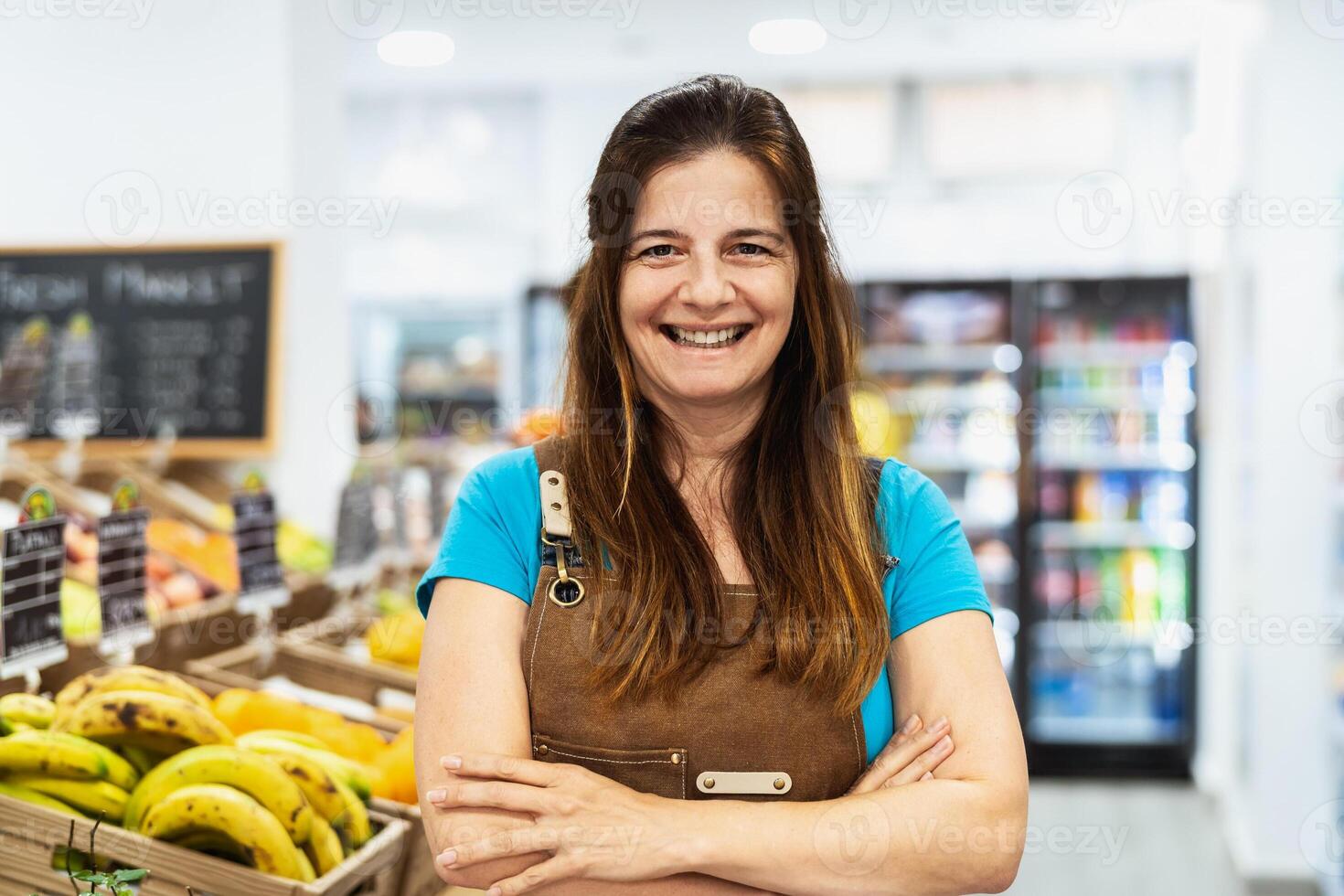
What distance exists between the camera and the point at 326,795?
1.61 metres

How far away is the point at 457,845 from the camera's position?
1.32 metres

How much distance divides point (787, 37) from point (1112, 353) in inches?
89.1

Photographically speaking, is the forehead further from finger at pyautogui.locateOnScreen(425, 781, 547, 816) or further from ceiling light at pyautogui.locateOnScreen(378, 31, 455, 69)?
ceiling light at pyautogui.locateOnScreen(378, 31, 455, 69)

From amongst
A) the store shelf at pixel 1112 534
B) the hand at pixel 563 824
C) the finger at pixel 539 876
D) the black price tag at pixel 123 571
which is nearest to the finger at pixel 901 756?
the hand at pixel 563 824

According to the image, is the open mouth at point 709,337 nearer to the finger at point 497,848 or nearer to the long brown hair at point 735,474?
the long brown hair at point 735,474

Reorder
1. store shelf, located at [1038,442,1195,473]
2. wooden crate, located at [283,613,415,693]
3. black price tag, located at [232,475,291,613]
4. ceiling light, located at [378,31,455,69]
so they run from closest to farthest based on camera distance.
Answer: wooden crate, located at [283,613,415,693]
black price tag, located at [232,475,291,613]
ceiling light, located at [378,31,455,69]
store shelf, located at [1038,442,1195,473]

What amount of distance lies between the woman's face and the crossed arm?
0.36 m

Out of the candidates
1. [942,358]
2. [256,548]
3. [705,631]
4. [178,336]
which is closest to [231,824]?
[705,631]

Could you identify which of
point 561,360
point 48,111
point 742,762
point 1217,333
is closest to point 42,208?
point 48,111

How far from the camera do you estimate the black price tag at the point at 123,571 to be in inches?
77.2

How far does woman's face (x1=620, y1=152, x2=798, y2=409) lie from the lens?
55.9 inches

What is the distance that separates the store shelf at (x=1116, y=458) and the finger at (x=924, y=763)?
5.00 metres

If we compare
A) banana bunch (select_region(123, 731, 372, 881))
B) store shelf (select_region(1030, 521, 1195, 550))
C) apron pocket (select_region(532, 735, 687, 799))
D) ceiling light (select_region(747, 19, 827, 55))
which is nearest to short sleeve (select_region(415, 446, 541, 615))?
apron pocket (select_region(532, 735, 687, 799))

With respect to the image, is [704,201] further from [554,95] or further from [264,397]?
[554,95]
